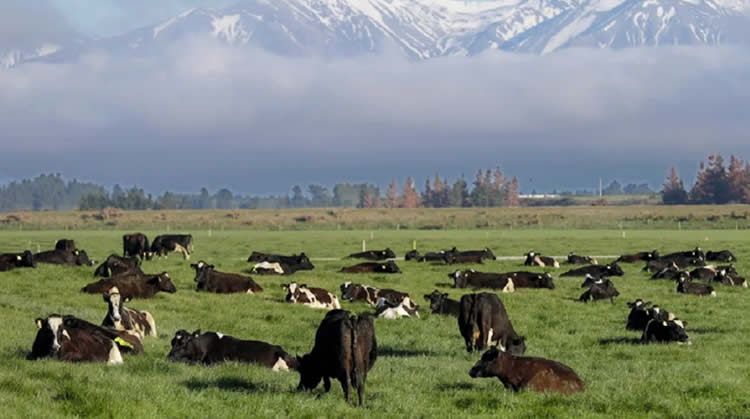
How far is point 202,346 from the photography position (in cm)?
1842

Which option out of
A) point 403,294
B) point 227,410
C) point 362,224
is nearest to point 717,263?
point 403,294

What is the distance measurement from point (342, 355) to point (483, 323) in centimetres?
705

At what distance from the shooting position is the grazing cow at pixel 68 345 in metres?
17.1

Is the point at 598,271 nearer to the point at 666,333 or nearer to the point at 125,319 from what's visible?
the point at 666,333

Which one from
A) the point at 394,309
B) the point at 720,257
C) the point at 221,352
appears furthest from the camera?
the point at 720,257

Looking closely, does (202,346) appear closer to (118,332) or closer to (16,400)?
(118,332)

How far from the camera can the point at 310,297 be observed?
30.5 metres

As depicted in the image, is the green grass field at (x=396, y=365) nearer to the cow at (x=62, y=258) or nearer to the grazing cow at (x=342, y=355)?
the grazing cow at (x=342, y=355)

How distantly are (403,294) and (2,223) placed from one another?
135 metres

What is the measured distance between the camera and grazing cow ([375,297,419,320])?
28.1m

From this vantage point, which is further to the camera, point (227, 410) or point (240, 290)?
point (240, 290)

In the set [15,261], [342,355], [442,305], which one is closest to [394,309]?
[442,305]

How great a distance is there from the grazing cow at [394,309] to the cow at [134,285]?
260 inches

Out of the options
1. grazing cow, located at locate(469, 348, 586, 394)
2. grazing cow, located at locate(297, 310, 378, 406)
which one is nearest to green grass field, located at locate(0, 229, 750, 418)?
grazing cow, located at locate(469, 348, 586, 394)
